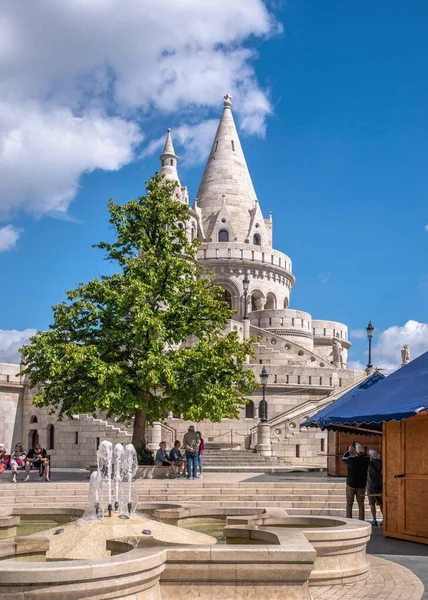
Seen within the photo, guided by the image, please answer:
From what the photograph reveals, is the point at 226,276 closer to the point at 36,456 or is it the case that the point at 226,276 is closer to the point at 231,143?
the point at 231,143

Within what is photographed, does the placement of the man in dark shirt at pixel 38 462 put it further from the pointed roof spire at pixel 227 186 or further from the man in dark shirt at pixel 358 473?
the pointed roof spire at pixel 227 186

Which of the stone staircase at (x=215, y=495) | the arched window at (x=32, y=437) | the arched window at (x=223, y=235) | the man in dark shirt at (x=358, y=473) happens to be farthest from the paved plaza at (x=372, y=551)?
the arched window at (x=223, y=235)

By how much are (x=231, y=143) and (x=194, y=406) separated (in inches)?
1729

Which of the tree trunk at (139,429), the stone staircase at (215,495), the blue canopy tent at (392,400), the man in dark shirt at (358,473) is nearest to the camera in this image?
the blue canopy tent at (392,400)

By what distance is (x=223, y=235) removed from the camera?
191 feet

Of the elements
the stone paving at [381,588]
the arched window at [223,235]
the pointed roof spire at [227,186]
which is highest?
the pointed roof spire at [227,186]

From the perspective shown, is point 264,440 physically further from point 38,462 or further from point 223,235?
point 223,235

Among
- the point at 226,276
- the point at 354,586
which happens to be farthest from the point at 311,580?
the point at 226,276

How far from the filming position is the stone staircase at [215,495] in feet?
Result: 53.3

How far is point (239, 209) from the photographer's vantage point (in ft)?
195

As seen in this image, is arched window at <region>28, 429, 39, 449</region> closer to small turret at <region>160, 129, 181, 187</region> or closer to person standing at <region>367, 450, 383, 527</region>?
person standing at <region>367, 450, 383, 527</region>

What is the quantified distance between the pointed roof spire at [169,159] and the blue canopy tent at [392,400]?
45918 mm

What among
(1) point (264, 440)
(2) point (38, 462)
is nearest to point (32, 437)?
(1) point (264, 440)

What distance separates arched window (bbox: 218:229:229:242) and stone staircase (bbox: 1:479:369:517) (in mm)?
41023
